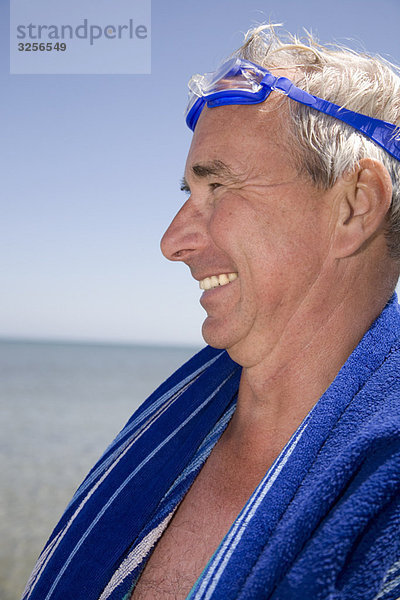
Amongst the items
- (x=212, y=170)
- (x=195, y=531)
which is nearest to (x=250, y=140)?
(x=212, y=170)

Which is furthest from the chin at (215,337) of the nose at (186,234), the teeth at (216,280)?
the nose at (186,234)

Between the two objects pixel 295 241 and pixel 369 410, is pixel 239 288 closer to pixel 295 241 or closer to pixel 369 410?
pixel 295 241

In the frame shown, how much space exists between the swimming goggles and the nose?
0.32m

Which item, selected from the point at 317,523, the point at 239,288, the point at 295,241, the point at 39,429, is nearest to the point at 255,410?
the point at 239,288

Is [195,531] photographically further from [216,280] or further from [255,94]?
[255,94]

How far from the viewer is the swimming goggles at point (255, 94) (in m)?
1.44

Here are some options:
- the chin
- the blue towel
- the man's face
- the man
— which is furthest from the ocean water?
the man's face

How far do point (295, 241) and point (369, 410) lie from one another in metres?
0.51

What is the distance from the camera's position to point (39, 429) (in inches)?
432

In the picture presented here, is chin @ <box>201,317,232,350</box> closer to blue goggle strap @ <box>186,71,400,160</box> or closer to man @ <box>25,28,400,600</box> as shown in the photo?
man @ <box>25,28,400,600</box>

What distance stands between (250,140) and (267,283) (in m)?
0.39

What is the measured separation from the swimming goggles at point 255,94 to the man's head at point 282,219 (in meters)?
0.03

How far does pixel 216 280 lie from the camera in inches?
62.1

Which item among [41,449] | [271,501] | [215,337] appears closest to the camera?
[271,501]
